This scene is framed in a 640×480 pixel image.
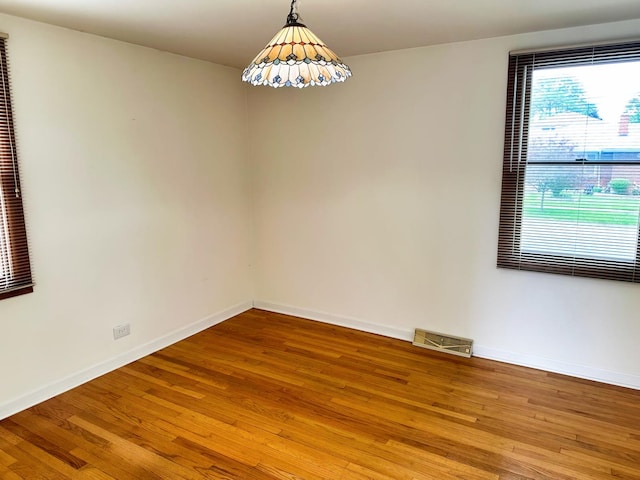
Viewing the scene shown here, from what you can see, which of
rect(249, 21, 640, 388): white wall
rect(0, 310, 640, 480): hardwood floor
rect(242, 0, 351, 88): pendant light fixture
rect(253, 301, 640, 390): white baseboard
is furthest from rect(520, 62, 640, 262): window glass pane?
rect(242, 0, 351, 88): pendant light fixture

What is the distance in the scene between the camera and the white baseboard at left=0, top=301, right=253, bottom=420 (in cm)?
274

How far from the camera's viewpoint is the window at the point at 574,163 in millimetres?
2801

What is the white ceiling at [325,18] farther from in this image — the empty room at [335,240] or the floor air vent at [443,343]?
the floor air vent at [443,343]

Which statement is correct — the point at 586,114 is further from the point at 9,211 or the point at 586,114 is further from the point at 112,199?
the point at 9,211

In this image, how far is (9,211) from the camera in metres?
2.60

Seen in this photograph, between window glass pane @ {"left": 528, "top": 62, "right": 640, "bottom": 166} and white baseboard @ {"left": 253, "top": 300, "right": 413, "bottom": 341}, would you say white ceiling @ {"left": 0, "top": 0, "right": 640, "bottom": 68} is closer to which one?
window glass pane @ {"left": 528, "top": 62, "right": 640, "bottom": 166}

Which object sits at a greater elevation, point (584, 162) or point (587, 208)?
point (584, 162)

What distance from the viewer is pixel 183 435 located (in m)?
2.50

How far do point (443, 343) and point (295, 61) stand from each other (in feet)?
8.68

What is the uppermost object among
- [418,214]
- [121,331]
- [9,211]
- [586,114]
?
[586,114]

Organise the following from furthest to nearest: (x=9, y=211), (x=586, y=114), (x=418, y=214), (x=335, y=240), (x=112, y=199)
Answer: (x=335, y=240)
(x=418, y=214)
(x=112, y=199)
(x=586, y=114)
(x=9, y=211)

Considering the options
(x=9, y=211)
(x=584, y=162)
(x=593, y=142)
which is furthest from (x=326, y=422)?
(x=593, y=142)

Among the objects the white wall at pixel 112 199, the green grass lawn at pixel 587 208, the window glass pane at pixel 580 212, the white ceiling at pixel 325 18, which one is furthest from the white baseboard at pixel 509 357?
the white ceiling at pixel 325 18

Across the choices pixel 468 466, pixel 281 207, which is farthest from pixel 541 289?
pixel 281 207
